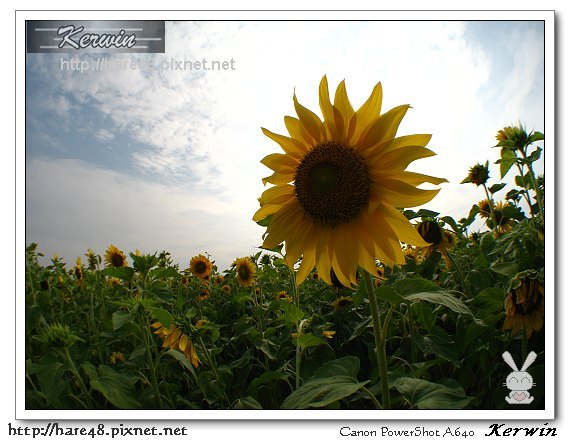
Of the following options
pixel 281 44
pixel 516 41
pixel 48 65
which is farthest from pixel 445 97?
pixel 48 65

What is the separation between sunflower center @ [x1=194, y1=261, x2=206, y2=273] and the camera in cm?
314

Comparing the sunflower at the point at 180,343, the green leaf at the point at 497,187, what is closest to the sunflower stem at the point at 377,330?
the sunflower at the point at 180,343

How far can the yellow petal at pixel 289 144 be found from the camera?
3.77 feet

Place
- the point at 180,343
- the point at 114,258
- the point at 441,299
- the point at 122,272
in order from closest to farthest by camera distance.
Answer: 1. the point at 441,299
2. the point at 122,272
3. the point at 180,343
4. the point at 114,258

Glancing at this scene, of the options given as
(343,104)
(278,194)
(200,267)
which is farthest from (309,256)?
(200,267)

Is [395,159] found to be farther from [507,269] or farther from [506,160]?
[506,160]

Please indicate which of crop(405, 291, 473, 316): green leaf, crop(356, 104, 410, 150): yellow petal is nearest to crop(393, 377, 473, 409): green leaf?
crop(405, 291, 473, 316): green leaf

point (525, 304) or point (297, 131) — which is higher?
point (297, 131)

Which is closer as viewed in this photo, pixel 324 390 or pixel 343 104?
pixel 324 390

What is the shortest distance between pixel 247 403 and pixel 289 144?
82 centimetres

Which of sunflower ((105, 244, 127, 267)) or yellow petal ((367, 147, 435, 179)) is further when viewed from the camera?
sunflower ((105, 244, 127, 267))

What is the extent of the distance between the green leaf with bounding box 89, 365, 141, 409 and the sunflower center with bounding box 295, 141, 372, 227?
75cm

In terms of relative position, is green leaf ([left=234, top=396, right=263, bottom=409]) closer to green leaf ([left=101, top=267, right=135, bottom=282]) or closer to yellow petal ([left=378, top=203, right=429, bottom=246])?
green leaf ([left=101, top=267, right=135, bottom=282])

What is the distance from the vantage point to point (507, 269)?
1319mm
